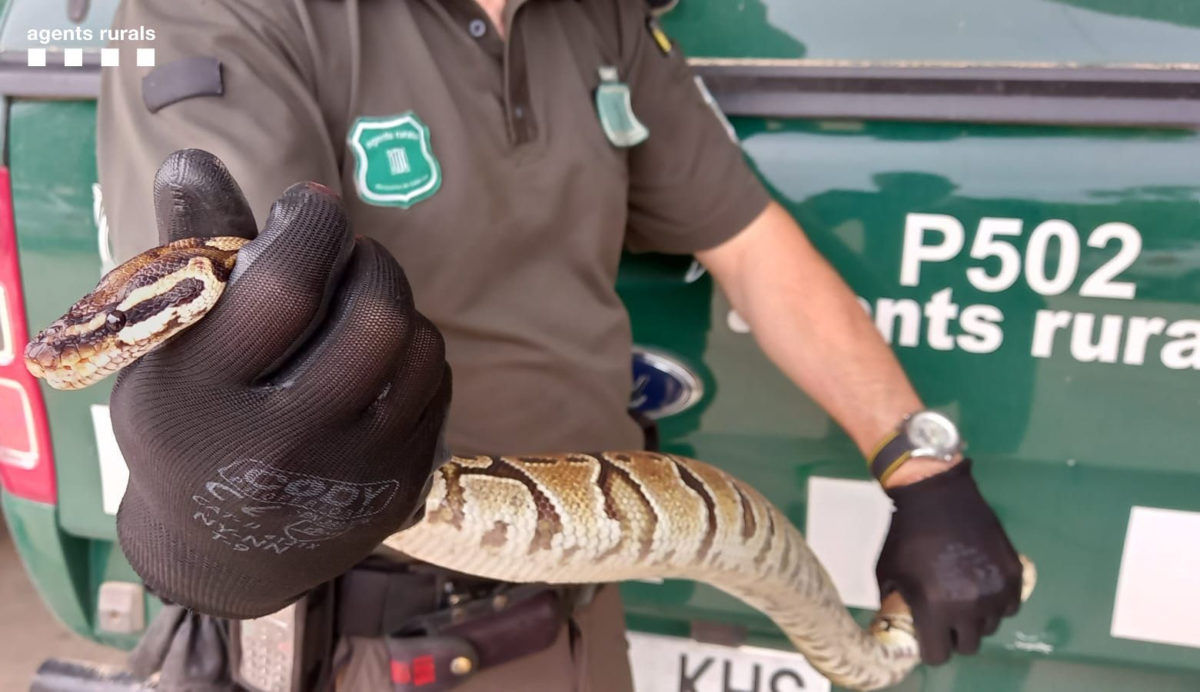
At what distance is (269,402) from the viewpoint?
0.91 metres

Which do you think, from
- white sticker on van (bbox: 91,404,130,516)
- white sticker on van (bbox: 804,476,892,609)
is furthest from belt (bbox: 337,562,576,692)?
white sticker on van (bbox: 91,404,130,516)

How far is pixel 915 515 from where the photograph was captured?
1.59 m

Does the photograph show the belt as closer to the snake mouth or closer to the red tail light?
the snake mouth

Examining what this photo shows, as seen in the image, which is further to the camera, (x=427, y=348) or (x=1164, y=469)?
(x=1164, y=469)

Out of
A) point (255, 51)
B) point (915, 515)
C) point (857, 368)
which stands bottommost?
point (915, 515)

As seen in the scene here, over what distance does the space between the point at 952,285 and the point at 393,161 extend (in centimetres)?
94

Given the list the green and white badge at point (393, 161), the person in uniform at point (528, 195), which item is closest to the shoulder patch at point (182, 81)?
the person in uniform at point (528, 195)

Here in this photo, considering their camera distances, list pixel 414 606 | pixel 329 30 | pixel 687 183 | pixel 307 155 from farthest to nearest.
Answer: pixel 687 183, pixel 414 606, pixel 329 30, pixel 307 155

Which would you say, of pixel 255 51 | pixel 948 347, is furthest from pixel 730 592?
pixel 255 51

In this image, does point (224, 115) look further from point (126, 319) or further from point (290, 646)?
point (290, 646)

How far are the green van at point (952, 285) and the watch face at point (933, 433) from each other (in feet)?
0.25

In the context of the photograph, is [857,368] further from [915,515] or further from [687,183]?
[687,183]

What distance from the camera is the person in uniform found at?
3.90 feet

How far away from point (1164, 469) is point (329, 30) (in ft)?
4.97
